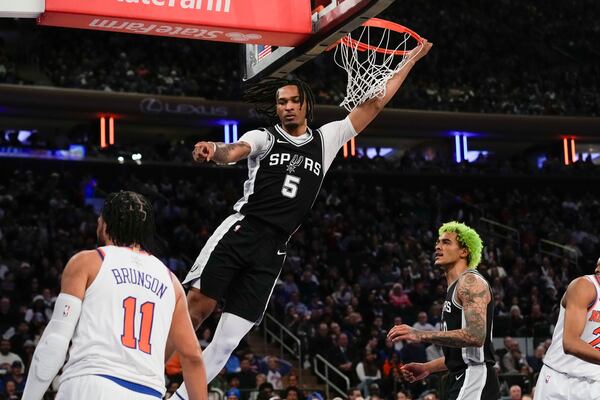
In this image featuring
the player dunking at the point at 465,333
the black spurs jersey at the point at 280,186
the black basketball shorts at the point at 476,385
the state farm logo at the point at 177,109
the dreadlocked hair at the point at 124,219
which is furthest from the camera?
the state farm logo at the point at 177,109

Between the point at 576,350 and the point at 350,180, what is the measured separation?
65.2 feet

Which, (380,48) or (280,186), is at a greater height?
(380,48)

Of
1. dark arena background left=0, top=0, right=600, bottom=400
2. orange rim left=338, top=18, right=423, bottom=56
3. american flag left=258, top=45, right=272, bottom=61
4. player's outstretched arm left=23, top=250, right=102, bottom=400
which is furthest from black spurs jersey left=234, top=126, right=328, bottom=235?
dark arena background left=0, top=0, right=600, bottom=400

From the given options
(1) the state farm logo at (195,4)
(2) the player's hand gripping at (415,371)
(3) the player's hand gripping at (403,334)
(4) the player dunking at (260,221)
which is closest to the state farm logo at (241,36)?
(1) the state farm logo at (195,4)

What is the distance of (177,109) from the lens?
25.2 meters

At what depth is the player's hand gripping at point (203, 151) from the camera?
17.5 ft

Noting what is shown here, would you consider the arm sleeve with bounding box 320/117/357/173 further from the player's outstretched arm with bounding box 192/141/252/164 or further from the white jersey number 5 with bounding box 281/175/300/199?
the player's outstretched arm with bounding box 192/141/252/164

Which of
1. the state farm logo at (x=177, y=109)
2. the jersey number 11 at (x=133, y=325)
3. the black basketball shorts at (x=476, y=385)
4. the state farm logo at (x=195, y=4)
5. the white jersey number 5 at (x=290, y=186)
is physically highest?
the state farm logo at (x=177, y=109)

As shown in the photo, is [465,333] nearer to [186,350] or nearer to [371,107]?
[371,107]

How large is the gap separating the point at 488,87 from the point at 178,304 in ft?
86.2

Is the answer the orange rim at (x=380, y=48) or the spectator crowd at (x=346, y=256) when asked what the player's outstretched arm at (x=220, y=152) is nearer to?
the orange rim at (x=380, y=48)

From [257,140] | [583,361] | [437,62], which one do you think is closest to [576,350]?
[583,361]

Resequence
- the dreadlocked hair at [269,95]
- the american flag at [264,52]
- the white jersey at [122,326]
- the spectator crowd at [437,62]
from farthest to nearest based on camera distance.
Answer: the spectator crowd at [437,62] → the american flag at [264,52] → the dreadlocked hair at [269,95] → the white jersey at [122,326]

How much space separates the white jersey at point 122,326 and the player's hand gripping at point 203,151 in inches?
44.6
